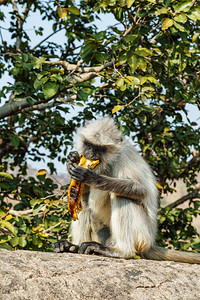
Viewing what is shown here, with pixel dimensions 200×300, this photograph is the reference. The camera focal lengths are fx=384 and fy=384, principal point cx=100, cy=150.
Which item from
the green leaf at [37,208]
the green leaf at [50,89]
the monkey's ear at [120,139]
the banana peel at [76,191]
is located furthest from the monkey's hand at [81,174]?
the green leaf at [37,208]

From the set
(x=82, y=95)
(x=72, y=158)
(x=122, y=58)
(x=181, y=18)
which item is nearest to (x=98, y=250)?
(x=72, y=158)

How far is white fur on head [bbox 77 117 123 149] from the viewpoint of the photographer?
3.90 meters

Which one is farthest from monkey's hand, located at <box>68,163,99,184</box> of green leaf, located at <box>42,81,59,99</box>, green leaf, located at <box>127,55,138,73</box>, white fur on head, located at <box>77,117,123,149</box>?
green leaf, located at <box>127,55,138,73</box>

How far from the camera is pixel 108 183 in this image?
3529 millimetres

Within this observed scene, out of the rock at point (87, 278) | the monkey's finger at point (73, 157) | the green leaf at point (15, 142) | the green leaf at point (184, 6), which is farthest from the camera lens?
the green leaf at point (15, 142)

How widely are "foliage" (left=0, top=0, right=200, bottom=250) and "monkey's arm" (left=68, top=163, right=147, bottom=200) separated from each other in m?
0.76

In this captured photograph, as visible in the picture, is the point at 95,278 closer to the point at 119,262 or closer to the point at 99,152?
the point at 119,262

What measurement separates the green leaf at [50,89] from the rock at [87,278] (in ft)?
5.07

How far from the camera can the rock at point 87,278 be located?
2.35 m

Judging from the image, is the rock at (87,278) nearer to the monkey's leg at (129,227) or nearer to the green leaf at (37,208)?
the monkey's leg at (129,227)

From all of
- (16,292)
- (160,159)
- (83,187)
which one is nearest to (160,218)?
(160,159)

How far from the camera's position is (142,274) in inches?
113

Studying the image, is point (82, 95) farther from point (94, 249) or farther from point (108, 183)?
point (94, 249)

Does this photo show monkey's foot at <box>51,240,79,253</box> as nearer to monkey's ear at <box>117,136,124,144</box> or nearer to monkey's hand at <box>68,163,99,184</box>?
monkey's hand at <box>68,163,99,184</box>
